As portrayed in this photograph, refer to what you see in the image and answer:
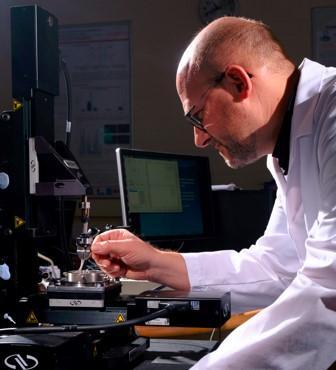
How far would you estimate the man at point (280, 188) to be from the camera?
94cm

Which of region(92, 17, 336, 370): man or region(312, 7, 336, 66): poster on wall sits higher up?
region(312, 7, 336, 66): poster on wall

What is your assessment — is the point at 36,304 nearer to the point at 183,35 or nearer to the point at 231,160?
the point at 231,160

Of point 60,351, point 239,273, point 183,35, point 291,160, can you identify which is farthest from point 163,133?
point 60,351

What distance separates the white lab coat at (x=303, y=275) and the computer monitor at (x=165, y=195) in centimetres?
59

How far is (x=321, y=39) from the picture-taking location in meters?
2.74

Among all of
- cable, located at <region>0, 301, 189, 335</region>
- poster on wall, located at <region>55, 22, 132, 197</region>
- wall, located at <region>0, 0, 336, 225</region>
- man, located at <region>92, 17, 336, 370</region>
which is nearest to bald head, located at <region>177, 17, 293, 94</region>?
man, located at <region>92, 17, 336, 370</region>

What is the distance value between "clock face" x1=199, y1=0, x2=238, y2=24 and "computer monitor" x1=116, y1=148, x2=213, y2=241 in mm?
834

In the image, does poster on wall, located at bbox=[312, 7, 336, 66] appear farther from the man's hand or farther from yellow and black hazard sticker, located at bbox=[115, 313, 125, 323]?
yellow and black hazard sticker, located at bbox=[115, 313, 125, 323]

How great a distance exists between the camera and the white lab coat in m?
0.94

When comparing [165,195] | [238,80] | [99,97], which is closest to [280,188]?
[238,80]

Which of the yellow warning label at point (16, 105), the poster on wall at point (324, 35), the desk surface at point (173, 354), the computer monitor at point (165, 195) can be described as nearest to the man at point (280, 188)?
the desk surface at point (173, 354)

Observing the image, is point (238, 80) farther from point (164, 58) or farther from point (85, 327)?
point (164, 58)

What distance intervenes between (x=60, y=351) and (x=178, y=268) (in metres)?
0.62

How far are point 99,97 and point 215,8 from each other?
721mm
